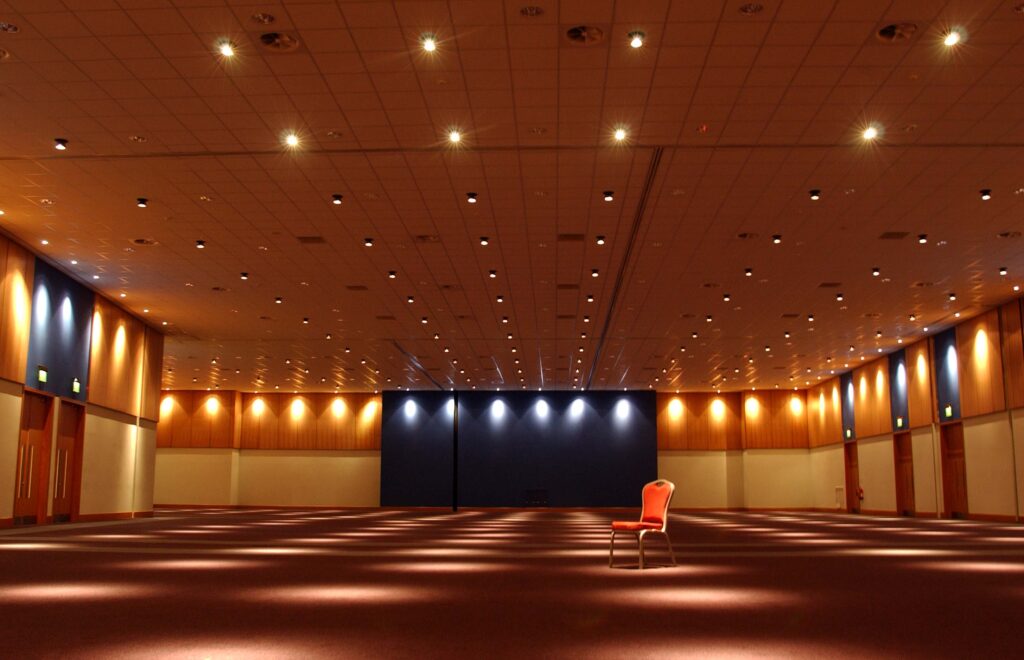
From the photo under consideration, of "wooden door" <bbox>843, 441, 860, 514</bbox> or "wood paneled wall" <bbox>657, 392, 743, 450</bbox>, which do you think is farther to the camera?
"wood paneled wall" <bbox>657, 392, 743, 450</bbox>

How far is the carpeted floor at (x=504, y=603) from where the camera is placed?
4.57 m

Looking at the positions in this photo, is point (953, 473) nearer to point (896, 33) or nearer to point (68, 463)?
point (896, 33)

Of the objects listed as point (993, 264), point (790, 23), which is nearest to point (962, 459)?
point (993, 264)

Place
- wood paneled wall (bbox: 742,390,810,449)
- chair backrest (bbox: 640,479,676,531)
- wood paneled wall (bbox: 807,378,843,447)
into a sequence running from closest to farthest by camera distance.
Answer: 1. chair backrest (bbox: 640,479,676,531)
2. wood paneled wall (bbox: 807,378,843,447)
3. wood paneled wall (bbox: 742,390,810,449)

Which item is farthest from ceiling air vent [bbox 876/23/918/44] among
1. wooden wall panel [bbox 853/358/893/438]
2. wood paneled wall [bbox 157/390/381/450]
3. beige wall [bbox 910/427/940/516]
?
wood paneled wall [bbox 157/390/381/450]

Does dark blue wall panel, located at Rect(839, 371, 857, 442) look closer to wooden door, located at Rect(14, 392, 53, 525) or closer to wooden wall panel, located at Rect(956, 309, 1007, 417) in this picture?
wooden wall panel, located at Rect(956, 309, 1007, 417)

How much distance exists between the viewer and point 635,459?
38062 mm

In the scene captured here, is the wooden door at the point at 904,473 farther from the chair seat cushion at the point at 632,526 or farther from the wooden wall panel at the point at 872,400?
the chair seat cushion at the point at 632,526

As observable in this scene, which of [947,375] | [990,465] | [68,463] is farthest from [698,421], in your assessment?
[68,463]

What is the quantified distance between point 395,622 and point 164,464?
37436 mm

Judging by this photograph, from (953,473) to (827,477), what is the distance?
11.6 m

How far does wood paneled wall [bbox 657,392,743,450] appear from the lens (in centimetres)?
3981

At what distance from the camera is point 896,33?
9.21m

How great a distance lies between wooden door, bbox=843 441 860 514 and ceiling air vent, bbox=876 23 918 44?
27.1 meters
